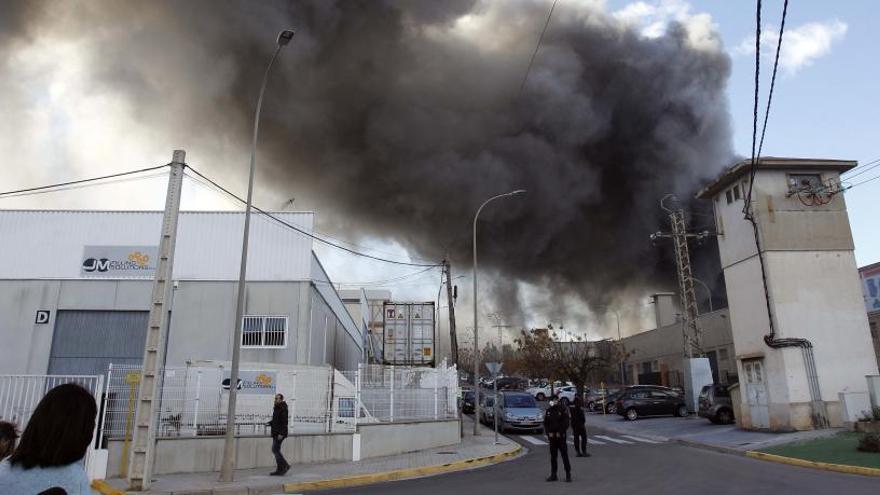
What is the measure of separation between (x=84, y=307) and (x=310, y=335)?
27.1ft

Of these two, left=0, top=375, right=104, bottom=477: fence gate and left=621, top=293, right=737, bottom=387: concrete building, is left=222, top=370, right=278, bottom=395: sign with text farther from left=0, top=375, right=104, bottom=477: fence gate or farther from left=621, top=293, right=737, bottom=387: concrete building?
left=621, top=293, right=737, bottom=387: concrete building

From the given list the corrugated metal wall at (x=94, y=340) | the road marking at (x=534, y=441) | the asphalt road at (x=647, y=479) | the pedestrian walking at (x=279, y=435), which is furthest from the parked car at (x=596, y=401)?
the pedestrian walking at (x=279, y=435)

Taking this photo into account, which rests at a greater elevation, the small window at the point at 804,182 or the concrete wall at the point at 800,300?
the small window at the point at 804,182

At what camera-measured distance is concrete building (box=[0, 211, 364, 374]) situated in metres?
21.2

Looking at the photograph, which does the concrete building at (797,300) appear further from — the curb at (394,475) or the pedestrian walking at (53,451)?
the pedestrian walking at (53,451)

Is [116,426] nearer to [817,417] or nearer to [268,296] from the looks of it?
[268,296]

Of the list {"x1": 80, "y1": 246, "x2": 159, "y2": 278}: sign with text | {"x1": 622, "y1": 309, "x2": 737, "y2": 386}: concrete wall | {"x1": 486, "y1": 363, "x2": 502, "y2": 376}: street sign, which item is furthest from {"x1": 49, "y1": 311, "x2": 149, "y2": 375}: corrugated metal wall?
{"x1": 622, "y1": 309, "x2": 737, "y2": 386}: concrete wall

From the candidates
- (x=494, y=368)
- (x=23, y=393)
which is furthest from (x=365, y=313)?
(x=23, y=393)

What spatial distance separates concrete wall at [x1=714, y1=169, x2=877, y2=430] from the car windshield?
7.39m

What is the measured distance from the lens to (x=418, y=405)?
54.5ft

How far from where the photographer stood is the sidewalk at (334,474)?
33.5ft

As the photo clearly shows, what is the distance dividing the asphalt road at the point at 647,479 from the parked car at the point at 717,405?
7.65 metres

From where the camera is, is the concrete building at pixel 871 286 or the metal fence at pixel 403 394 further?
the concrete building at pixel 871 286

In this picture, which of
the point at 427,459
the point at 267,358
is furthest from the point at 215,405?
the point at 267,358
